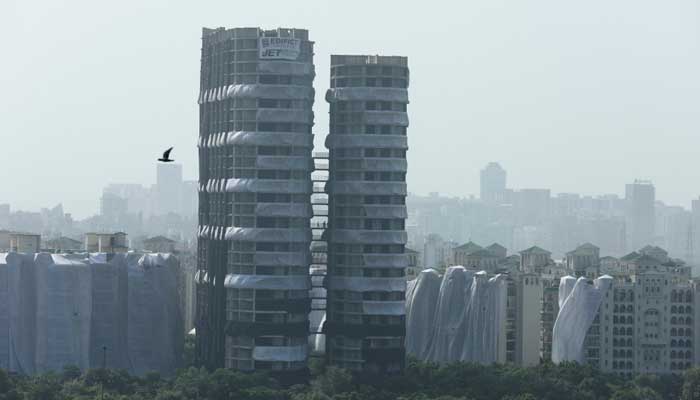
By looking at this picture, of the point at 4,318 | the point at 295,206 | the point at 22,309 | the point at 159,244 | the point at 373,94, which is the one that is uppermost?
the point at 373,94

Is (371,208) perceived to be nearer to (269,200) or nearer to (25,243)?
(269,200)

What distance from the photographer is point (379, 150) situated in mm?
81875

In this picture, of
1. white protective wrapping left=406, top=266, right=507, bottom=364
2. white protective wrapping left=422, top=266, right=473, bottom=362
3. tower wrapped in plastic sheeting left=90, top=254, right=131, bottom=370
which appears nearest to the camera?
tower wrapped in plastic sheeting left=90, top=254, right=131, bottom=370

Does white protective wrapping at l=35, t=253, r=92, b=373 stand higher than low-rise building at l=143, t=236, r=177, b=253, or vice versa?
low-rise building at l=143, t=236, r=177, b=253

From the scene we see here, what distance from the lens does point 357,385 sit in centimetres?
7975

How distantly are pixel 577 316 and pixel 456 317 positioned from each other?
5621 millimetres

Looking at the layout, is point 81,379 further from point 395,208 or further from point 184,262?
point 184,262

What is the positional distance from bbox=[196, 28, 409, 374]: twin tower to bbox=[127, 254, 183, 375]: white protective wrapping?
324cm

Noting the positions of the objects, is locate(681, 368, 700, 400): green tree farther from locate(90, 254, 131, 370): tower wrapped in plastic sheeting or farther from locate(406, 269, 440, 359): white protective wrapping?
locate(90, 254, 131, 370): tower wrapped in plastic sheeting

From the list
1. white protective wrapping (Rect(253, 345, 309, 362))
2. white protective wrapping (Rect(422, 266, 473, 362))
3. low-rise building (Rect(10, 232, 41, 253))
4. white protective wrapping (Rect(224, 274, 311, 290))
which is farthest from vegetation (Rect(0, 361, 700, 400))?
low-rise building (Rect(10, 232, 41, 253))

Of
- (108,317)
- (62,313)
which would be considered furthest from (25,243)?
(62,313)

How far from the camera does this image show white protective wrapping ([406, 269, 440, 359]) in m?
95.0

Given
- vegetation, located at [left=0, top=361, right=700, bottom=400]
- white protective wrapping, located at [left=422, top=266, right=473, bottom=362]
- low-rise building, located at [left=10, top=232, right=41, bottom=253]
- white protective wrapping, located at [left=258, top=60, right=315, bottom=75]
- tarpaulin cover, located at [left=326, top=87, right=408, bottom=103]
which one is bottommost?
vegetation, located at [left=0, top=361, right=700, bottom=400]

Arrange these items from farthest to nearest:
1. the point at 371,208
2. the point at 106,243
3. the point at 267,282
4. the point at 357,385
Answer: the point at 106,243 < the point at 371,208 < the point at 267,282 < the point at 357,385
